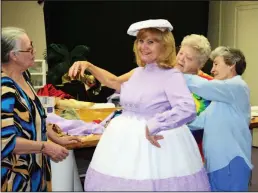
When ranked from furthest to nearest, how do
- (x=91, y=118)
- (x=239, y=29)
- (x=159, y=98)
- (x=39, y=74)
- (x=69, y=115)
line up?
(x=239, y=29) → (x=39, y=74) → (x=91, y=118) → (x=69, y=115) → (x=159, y=98)

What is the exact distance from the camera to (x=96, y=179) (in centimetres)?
174

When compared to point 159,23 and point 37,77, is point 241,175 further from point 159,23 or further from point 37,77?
point 37,77

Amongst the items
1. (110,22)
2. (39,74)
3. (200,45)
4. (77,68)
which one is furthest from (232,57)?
(110,22)

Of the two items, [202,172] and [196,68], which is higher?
[196,68]

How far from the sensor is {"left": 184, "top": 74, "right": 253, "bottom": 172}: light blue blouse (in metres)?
2.13

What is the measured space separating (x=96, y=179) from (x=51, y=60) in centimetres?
446

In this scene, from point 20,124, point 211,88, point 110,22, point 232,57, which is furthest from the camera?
point 110,22

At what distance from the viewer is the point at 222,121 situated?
2145 mm

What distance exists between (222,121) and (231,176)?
31cm

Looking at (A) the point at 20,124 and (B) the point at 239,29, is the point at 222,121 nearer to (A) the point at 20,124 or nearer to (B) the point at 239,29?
(A) the point at 20,124

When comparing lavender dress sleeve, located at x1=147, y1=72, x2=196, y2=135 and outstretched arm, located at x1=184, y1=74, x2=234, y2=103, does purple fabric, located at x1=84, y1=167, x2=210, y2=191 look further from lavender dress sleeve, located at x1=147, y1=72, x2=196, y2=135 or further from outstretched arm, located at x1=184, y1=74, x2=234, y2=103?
outstretched arm, located at x1=184, y1=74, x2=234, y2=103

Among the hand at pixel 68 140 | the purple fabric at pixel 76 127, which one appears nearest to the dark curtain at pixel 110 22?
the purple fabric at pixel 76 127

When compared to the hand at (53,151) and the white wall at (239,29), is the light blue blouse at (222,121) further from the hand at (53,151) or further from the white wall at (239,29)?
the white wall at (239,29)

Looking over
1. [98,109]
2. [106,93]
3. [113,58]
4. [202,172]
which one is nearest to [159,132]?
[202,172]
